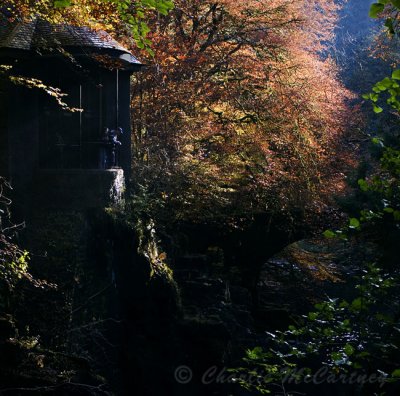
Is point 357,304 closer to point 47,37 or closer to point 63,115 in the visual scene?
point 47,37

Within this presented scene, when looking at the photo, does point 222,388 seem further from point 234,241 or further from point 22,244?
point 22,244

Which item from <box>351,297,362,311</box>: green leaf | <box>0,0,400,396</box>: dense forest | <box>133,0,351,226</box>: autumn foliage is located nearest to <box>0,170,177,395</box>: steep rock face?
<box>0,0,400,396</box>: dense forest

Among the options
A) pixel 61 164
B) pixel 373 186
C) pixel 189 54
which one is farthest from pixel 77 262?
pixel 373 186

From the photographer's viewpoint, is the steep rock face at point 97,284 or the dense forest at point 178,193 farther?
the dense forest at point 178,193

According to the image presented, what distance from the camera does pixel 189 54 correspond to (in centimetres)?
2009

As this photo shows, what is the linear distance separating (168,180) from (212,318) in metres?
4.22

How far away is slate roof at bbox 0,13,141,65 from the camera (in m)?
14.9

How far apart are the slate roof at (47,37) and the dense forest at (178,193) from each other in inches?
2.2

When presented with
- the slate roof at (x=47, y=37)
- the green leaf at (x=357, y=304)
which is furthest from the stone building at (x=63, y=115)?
the green leaf at (x=357, y=304)

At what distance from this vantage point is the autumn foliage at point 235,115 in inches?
746

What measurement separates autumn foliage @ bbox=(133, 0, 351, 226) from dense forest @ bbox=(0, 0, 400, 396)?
67mm

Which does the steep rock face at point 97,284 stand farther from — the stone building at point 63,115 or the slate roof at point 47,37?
the slate roof at point 47,37

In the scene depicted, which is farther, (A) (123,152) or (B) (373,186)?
(A) (123,152)

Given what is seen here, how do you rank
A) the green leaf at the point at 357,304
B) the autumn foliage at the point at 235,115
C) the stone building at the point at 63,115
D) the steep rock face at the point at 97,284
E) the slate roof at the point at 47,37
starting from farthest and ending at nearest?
the autumn foliage at the point at 235,115 < the stone building at the point at 63,115 < the slate roof at the point at 47,37 < the steep rock face at the point at 97,284 < the green leaf at the point at 357,304
